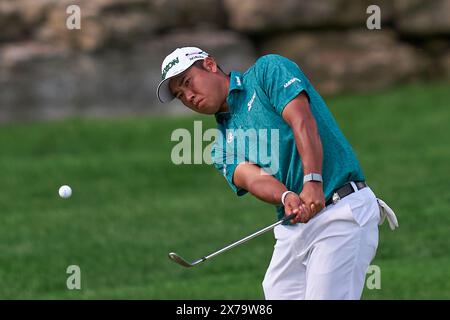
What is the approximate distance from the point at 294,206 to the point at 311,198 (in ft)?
0.33

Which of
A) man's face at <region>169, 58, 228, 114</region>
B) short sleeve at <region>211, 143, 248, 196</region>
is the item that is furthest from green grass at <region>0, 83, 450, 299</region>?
man's face at <region>169, 58, 228, 114</region>

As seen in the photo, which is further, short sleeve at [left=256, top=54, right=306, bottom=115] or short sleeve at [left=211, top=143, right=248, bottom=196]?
short sleeve at [left=211, top=143, right=248, bottom=196]

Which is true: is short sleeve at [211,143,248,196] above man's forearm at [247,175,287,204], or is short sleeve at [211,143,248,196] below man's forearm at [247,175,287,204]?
above

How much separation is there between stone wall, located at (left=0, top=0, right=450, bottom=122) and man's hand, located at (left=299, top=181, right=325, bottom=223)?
14408mm

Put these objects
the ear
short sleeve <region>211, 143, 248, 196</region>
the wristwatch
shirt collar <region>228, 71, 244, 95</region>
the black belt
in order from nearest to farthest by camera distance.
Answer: the wristwatch
the black belt
shirt collar <region>228, 71, 244, 95</region>
the ear
short sleeve <region>211, 143, 248, 196</region>

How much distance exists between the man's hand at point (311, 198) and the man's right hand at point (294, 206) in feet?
0.05

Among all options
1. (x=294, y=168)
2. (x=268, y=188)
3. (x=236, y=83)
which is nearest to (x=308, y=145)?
(x=294, y=168)

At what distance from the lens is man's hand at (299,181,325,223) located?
5.76 m

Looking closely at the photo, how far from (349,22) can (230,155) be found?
15147 millimetres

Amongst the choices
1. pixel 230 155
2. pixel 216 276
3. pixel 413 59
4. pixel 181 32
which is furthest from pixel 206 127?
pixel 230 155

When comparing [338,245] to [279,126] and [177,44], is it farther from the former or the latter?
[177,44]

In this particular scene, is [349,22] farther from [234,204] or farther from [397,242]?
[397,242]

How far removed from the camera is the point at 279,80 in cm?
593

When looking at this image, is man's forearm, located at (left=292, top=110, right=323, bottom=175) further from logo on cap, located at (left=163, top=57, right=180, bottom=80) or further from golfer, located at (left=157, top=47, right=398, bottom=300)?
logo on cap, located at (left=163, top=57, right=180, bottom=80)
